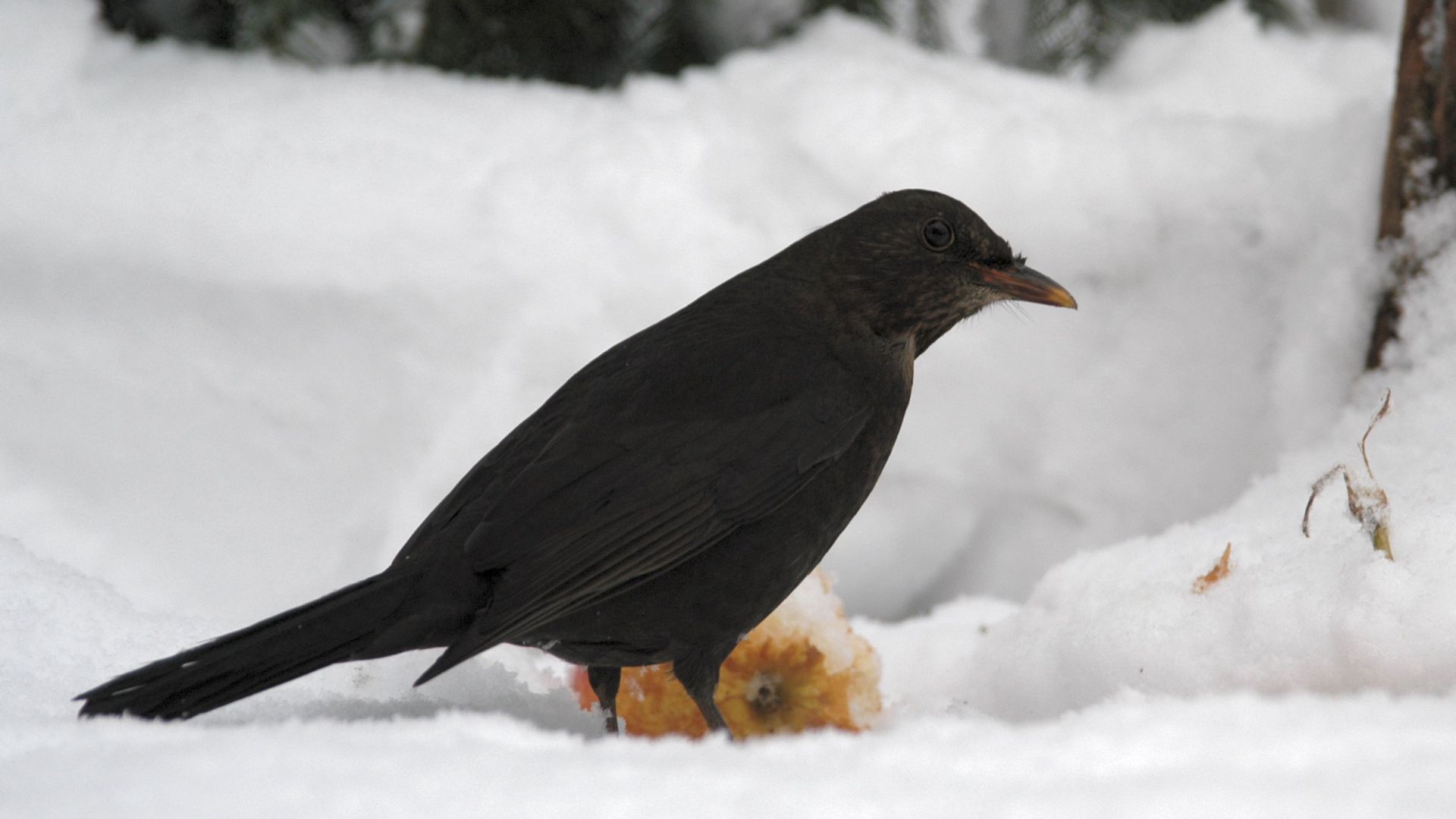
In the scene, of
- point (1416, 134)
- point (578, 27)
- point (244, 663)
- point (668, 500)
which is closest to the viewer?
point (244, 663)

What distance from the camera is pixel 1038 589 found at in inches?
100.0

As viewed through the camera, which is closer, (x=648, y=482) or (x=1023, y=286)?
(x=648, y=482)

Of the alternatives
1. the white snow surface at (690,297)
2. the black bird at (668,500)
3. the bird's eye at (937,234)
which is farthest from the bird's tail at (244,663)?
the bird's eye at (937,234)

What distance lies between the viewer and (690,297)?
10.1 ft

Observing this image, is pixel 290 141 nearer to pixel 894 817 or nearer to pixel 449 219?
pixel 449 219

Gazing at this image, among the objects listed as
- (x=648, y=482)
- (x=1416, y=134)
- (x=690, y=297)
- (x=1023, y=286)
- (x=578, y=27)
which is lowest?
(x=690, y=297)

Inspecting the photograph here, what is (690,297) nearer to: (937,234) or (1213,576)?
(937,234)

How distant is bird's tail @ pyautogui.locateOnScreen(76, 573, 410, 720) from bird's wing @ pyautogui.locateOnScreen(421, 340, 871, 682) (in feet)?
0.50

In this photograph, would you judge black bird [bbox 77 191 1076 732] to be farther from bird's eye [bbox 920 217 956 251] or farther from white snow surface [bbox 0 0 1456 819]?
white snow surface [bbox 0 0 1456 819]

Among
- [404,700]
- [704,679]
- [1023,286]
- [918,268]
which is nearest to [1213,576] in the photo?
[1023,286]

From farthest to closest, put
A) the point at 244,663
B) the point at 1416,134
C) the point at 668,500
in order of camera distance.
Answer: the point at 1416,134, the point at 668,500, the point at 244,663

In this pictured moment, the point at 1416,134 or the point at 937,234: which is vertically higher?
the point at 1416,134

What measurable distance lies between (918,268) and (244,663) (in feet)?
3.77

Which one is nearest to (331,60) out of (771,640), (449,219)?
(449,219)
